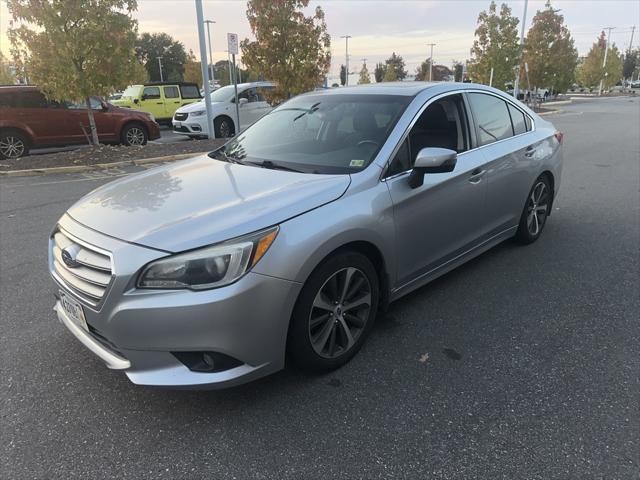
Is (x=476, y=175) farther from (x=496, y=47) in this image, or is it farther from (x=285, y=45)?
(x=496, y=47)

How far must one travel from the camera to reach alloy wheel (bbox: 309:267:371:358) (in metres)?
2.75

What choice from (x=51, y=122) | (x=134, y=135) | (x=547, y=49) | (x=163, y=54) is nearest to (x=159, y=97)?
(x=134, y=135)

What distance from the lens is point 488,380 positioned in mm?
2861

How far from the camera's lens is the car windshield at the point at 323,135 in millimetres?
3232

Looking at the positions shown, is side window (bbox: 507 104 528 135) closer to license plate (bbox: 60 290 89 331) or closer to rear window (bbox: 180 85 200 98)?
license plate (bbox: 60 290 89 331)

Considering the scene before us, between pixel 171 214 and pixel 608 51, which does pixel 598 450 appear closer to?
pixel 171 214

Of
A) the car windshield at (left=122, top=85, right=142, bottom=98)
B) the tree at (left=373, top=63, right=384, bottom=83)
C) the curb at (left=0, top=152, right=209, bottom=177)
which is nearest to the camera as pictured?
the curb at (left=0, top=152, right=209, bottom=177)

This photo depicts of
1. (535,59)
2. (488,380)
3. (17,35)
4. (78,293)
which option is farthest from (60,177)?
(535,59)

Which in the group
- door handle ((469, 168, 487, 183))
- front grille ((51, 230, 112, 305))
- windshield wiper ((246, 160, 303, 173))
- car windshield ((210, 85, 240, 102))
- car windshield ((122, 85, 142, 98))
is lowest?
front grille ((51, 230, 112, 305))

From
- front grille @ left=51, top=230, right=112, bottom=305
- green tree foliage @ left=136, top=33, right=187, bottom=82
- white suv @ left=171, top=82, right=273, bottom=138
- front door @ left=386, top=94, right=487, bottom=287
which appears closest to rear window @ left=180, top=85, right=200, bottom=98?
white suv @ left=171, top=82, right=273, bottom=138

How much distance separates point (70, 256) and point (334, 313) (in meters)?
1.48

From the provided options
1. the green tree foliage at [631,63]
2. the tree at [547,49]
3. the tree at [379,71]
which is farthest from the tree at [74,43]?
the green tree foliage at [631,63]

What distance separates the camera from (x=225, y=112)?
15344mm

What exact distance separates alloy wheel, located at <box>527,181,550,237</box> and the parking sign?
9.39 metres
